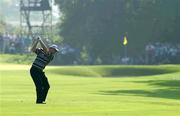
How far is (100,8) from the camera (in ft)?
262

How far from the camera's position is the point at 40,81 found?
714 inches

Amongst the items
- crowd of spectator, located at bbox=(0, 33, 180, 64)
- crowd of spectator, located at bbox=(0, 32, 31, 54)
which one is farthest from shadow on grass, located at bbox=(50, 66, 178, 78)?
crowd of spectator, located at bbox=(0, 32, 31, 54)

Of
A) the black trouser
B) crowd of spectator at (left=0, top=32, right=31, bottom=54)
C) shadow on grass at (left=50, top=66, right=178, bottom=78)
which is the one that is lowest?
crowd of spectator at (left=0, top=32, right=31, bottom=54)

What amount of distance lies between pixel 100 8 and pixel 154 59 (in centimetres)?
1564

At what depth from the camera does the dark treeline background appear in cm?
7519

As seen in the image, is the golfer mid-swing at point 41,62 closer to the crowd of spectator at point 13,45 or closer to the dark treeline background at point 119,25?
the dark treeline background at point 119,25

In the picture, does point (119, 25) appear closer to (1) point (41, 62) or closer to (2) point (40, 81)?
(2) point (40, 81)

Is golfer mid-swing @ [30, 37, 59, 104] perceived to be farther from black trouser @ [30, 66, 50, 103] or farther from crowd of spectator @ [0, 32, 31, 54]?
crowd of spectator @ [0, 32, 31, 54]

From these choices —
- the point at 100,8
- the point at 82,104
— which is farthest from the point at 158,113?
the point at 100,8

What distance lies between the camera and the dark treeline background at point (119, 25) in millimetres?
75188

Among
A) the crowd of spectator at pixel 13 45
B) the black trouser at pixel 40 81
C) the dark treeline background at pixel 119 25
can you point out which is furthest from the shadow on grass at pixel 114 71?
the black trouser at pixel 40 81

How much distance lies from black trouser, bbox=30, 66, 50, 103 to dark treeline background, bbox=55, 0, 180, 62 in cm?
5628

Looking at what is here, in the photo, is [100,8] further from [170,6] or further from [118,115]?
[118,115]

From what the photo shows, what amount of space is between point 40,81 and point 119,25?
59045 millimetres
